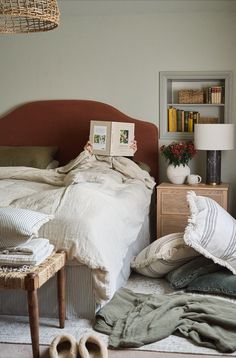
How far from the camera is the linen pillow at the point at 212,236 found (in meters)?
3.28

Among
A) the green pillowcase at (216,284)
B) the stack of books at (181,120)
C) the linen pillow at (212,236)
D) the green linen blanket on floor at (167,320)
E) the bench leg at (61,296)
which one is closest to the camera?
the green linen blanket on floor at (167,320)

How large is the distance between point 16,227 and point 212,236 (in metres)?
1.47

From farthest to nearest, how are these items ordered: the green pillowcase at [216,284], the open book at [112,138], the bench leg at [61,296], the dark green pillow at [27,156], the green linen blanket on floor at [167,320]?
1. the dark green pillow at [27,156]
2. the open book at [112,138]
3. the green pillowcase at [216,284]
4. the bench leg at [61,296]
5. the green linen blanket on floor at [167,320]

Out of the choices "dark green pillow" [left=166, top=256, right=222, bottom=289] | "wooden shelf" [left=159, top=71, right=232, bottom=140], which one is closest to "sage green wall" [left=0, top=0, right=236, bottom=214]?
"wooden shelf" [left=159, top=71, right=232, bottom=140]

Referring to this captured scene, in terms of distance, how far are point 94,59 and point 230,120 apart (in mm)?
1381

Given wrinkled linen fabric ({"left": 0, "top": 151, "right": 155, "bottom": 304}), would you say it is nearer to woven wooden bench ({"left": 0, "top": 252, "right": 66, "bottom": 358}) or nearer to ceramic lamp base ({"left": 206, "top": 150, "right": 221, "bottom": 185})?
woven wooden bench ({"left": 0, "top": 252, "right": 66, "bottom": 358})

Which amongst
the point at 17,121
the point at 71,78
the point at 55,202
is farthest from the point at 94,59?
the point at 55,202

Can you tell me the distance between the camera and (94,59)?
4.71 m

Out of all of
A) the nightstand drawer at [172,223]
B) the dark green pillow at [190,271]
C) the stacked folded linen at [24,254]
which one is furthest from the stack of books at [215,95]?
the stacked folded linen at [24,254]

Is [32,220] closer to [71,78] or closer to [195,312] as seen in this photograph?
[195,312]

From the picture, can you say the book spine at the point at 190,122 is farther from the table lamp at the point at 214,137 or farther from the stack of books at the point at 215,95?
the table lamp at the point at 214,137

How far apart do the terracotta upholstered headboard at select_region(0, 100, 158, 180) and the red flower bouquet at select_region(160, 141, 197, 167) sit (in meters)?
0.29

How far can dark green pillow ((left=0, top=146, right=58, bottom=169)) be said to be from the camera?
4453mm

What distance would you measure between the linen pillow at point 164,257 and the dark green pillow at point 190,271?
0.16 ft
